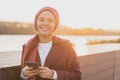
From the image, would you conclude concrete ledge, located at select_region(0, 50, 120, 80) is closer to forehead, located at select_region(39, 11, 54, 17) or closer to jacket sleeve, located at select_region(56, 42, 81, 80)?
jacket sleeve, located at select_region(56, 42, 81, 80)

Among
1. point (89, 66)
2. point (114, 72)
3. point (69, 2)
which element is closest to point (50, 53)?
point (89, 66)

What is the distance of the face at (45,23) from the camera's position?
3.64 ft

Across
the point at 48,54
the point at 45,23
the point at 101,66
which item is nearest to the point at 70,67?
the point at 48,54

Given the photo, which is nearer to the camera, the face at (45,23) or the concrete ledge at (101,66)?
the face at (45,23)

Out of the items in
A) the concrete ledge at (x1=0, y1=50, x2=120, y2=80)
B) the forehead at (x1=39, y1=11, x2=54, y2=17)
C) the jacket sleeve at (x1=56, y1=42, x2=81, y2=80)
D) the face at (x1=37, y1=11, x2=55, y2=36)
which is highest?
the forehead at (x1=39, y1=11, x2=54, y2=17)

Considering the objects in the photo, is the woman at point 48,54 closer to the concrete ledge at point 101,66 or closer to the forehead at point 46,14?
the forehead at point 46,14

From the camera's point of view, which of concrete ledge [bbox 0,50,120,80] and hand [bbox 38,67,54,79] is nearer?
hand [bbox 38,67,54,79]

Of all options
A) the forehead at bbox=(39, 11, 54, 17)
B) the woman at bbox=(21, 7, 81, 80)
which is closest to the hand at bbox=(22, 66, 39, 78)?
Answer: the woman at bbox=(21, 7, 81, 80)

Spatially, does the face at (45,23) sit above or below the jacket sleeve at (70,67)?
above

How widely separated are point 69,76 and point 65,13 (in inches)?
39.6

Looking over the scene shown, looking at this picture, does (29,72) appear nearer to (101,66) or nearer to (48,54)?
(48,54)

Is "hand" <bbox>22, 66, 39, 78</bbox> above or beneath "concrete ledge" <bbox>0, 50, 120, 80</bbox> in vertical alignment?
above

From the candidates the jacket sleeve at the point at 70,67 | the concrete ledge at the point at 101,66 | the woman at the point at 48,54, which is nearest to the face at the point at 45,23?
the woman at the point at 48,54

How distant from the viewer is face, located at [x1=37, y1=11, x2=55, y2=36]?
1.11m
